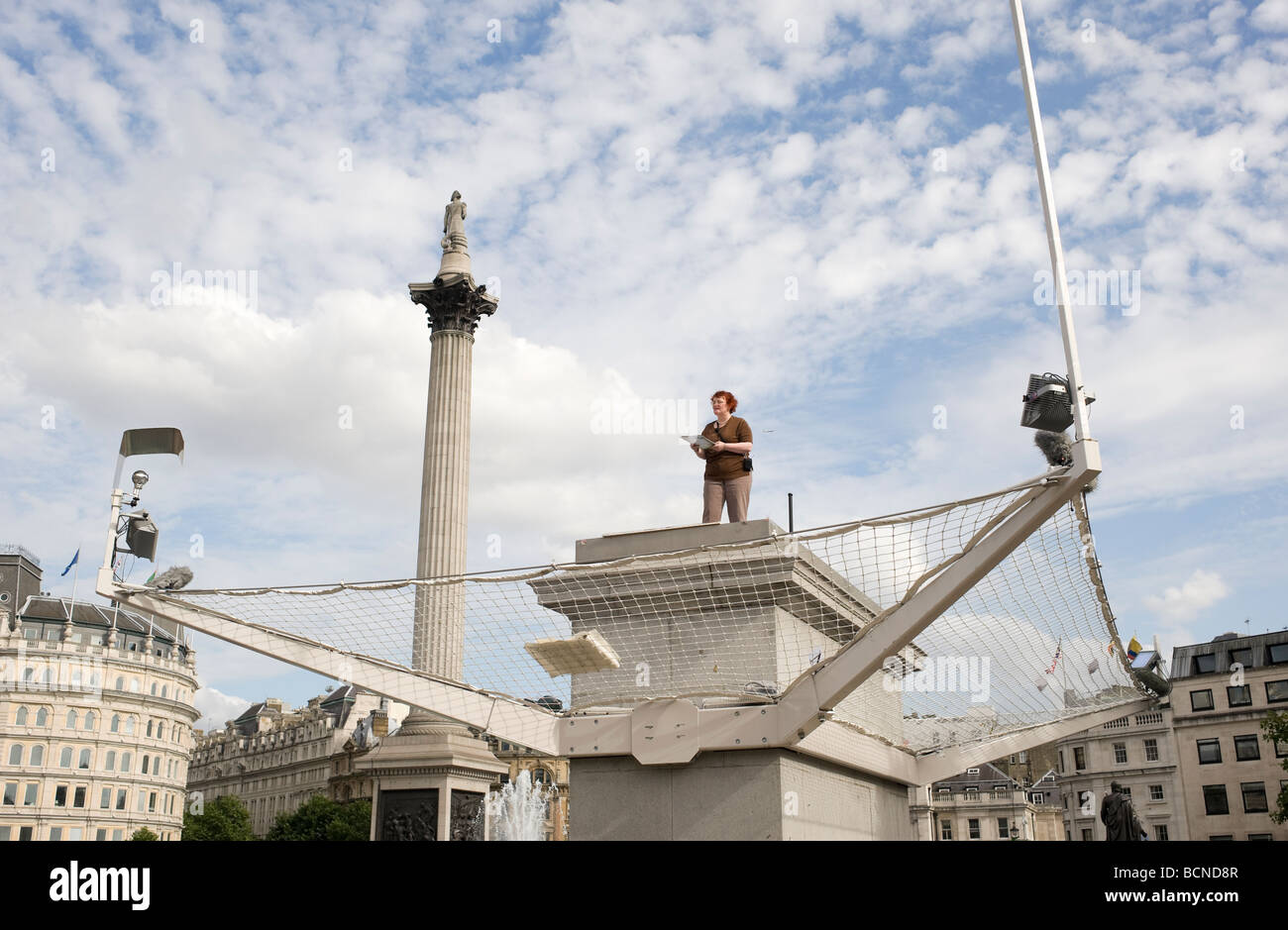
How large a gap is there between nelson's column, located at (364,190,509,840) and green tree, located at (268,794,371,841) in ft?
185

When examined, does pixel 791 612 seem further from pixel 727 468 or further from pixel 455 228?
pixel 455 228

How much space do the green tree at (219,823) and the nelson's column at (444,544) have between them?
204 feet

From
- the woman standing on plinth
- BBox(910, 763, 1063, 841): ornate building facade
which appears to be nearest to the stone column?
the woman standing on plinth

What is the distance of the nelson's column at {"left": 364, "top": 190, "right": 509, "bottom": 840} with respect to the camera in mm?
23203

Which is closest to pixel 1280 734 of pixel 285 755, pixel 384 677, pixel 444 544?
pixel 444 544

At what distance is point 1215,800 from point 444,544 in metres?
45.6

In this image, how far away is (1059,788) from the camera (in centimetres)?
7238

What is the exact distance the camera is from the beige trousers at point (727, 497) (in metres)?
8.91

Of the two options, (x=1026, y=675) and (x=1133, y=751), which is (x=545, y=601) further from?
(x=1133, y=751)

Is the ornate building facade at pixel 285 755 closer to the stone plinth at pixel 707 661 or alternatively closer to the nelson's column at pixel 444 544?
the nelson's column at pixel 444 544

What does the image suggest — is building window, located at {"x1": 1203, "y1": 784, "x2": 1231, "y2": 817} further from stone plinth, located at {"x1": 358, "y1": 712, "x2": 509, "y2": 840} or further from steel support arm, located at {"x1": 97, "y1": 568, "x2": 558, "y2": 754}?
steel support arm, located at {"x1": 97, "y1": 568, "x2": 558, "y2": 754}

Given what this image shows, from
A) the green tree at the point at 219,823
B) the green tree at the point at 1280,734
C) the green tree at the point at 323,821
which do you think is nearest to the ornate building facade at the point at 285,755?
the green tree at the point at 323,821

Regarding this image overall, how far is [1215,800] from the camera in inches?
2153
